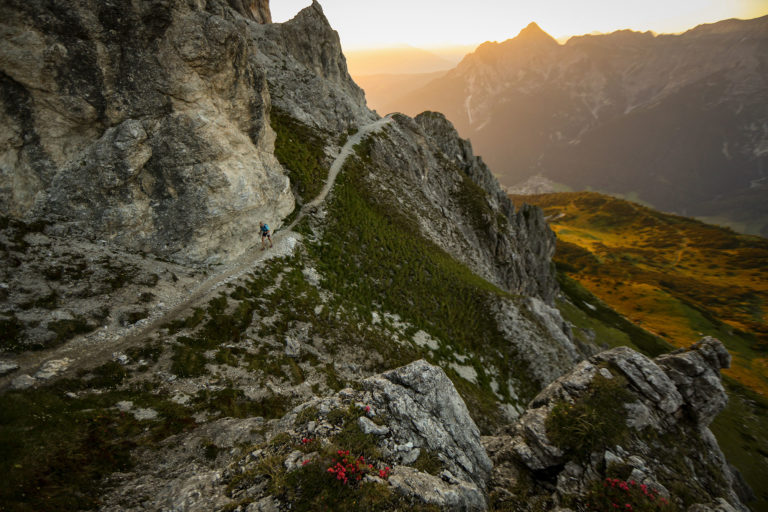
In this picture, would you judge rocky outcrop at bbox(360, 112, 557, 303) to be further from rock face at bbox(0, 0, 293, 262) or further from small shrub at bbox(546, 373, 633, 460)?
small shrub at bbox(546, 373, 633, 460)

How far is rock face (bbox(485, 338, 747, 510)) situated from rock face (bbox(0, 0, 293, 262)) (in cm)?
3011

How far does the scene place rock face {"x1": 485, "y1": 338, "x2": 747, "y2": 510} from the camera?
16.0 metres

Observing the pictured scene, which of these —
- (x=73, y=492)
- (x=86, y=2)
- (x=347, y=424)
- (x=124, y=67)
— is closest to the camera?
(x=73, y=492)

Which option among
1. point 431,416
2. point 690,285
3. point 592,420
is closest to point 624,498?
point 592,420

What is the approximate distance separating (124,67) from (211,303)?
21118 millimetres

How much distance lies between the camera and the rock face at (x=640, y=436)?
1603cm

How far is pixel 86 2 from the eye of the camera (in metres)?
22.5

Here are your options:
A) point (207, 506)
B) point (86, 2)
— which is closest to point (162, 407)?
point (207, 506)

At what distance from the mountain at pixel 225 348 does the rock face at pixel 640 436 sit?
0.13m

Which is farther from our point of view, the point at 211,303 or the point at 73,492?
the point at 211,303

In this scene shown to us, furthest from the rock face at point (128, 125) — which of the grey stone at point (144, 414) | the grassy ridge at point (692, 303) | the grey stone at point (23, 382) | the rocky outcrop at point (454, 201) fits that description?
the grassy ridge at point (692, 303)

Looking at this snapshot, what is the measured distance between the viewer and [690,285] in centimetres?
14750

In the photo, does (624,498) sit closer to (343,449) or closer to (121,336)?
(343,449)

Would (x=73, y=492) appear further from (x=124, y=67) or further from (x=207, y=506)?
(x=124, y=67)
